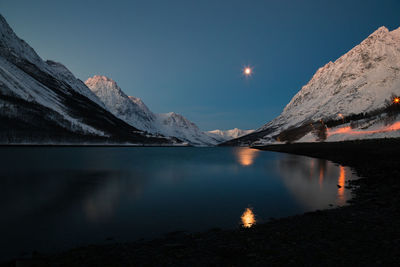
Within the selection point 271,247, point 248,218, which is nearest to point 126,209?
point 248,218

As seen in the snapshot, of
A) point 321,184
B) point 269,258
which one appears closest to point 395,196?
point 321,184

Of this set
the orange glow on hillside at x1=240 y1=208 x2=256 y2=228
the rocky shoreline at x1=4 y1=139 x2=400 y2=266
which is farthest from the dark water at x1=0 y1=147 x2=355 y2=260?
the rocky shoreline at x1=4 y1=139 x2=400 y2=266

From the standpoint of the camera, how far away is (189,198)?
24875 millimetres

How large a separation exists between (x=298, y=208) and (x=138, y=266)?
51.4 feet

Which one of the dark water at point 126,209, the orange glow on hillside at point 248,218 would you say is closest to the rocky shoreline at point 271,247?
the orange glow on hillside at point 248,218

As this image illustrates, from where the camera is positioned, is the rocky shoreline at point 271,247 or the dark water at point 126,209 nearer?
the rocky shoreline at point 271,247

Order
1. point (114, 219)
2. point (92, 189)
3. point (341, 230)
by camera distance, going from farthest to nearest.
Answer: point (92, 189)
point (114, 219)
point (341, 230)

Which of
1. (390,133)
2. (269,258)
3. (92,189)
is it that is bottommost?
(92,189)

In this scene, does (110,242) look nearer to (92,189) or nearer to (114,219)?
(114,219)

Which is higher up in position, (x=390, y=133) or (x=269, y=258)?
(x=390, y=133)

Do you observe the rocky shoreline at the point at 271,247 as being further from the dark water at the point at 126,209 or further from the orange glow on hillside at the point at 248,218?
the dark water at the point at 126,209

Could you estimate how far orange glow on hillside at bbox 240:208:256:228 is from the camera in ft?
52.2

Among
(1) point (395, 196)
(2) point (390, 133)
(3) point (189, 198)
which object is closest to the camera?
(1) point (395, 196)

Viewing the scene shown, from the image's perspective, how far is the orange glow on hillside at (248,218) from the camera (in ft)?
52.2
